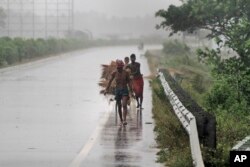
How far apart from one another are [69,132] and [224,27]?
671 inches

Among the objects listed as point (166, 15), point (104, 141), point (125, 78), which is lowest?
→ point (104, 141)

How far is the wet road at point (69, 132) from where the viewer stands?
40.7ft

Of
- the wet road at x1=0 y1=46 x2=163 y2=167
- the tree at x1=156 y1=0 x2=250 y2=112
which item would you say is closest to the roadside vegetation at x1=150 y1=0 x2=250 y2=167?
the tree at x1=156 y1=0 x2=250 y2=112

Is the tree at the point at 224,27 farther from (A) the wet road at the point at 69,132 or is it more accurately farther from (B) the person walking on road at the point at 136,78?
(A) the wet road at the point at 69,132

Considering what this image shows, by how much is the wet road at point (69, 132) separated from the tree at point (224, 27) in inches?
114

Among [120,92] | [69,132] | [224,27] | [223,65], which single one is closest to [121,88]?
[120,92]

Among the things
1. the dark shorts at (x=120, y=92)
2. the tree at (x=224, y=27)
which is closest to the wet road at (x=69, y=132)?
the dark shorts at (x=120, y=92)

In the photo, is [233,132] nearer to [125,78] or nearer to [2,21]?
[125,78]

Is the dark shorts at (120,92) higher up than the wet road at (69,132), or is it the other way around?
the dark shorts at (120,92)

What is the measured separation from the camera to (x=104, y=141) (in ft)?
48.0

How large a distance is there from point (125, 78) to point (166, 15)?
51.0ft

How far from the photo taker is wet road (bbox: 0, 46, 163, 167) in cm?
1241

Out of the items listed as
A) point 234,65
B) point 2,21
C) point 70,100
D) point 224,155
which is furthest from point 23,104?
point 2,21

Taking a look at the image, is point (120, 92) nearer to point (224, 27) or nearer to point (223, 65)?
point (223, 65)
